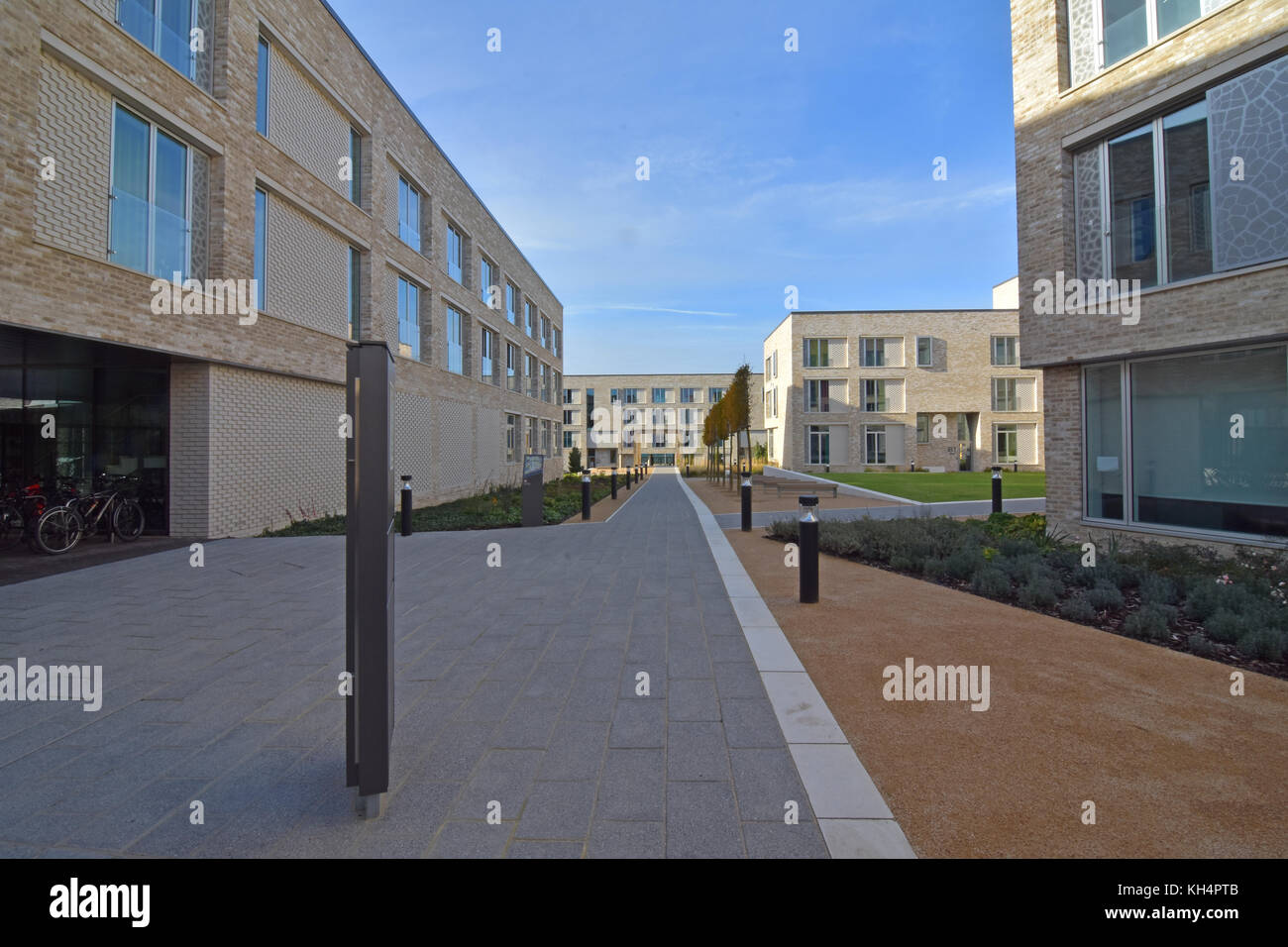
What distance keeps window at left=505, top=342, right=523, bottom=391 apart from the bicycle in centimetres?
1927

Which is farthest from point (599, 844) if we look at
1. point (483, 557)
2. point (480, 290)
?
point (480, 290)

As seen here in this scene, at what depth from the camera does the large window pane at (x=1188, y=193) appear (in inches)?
352

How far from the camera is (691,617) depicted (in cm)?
570

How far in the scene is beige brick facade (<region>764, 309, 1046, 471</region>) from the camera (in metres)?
39.4

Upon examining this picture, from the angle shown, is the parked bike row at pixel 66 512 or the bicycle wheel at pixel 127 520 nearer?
the parked bike row at pixel 66 512

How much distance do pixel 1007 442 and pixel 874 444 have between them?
26.5 ft

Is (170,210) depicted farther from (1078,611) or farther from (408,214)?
(1078,611)

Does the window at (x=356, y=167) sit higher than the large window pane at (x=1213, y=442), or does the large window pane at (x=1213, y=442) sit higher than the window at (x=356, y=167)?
the window at (x=356, y=167)

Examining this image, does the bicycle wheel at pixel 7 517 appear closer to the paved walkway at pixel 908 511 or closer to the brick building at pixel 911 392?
the paved walkway at pixel 908 511

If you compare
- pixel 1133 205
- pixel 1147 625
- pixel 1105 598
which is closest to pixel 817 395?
pixel 1133 205

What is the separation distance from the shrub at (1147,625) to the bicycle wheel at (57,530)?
12528 millimetres

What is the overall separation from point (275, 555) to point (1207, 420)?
1321 cm

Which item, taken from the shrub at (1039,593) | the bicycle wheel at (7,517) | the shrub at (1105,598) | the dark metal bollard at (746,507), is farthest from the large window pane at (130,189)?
the shrub at (1105,598)

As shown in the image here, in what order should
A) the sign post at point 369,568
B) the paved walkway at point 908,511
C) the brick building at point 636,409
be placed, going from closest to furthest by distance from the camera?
the sign post at point 369,568 < the paved walkway at point 908,511 < the brick building at point 636,409
